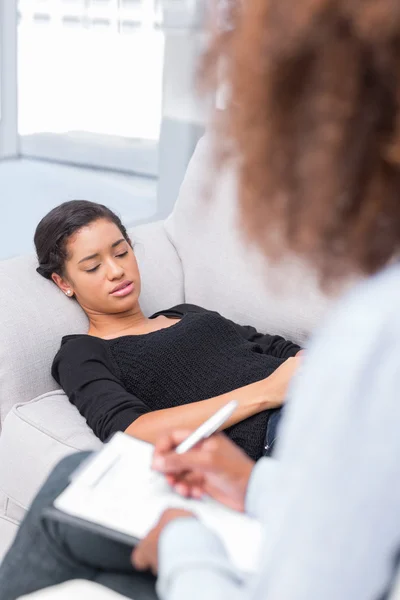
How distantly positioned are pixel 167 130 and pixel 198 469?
8.54ft

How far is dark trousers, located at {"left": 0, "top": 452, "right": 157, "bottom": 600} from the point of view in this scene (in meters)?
1.07

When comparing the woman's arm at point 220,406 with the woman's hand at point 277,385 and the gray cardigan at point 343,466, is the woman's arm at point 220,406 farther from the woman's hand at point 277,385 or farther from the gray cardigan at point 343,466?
the gray cardigan at point 343,466

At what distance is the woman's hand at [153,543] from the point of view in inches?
34.7

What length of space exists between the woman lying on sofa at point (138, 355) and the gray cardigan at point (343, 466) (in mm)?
883

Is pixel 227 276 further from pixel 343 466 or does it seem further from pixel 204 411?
pixel 343 466

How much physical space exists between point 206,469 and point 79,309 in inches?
39.2

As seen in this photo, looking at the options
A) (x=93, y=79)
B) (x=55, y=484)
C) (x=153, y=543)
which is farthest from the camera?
(x=93, y=79)

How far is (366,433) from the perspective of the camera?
1.93 feet

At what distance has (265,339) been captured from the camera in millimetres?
1931

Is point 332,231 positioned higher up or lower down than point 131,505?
higher up

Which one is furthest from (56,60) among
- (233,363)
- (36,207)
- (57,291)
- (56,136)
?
(233,363)

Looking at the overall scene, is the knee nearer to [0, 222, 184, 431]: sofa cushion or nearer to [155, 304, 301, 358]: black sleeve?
[0, 222, 184, 431]: sofa cushion

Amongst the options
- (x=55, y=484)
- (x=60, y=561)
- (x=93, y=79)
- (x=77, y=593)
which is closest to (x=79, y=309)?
(x=55, y=484)

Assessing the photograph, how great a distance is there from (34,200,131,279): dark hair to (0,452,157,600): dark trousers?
87 cm
